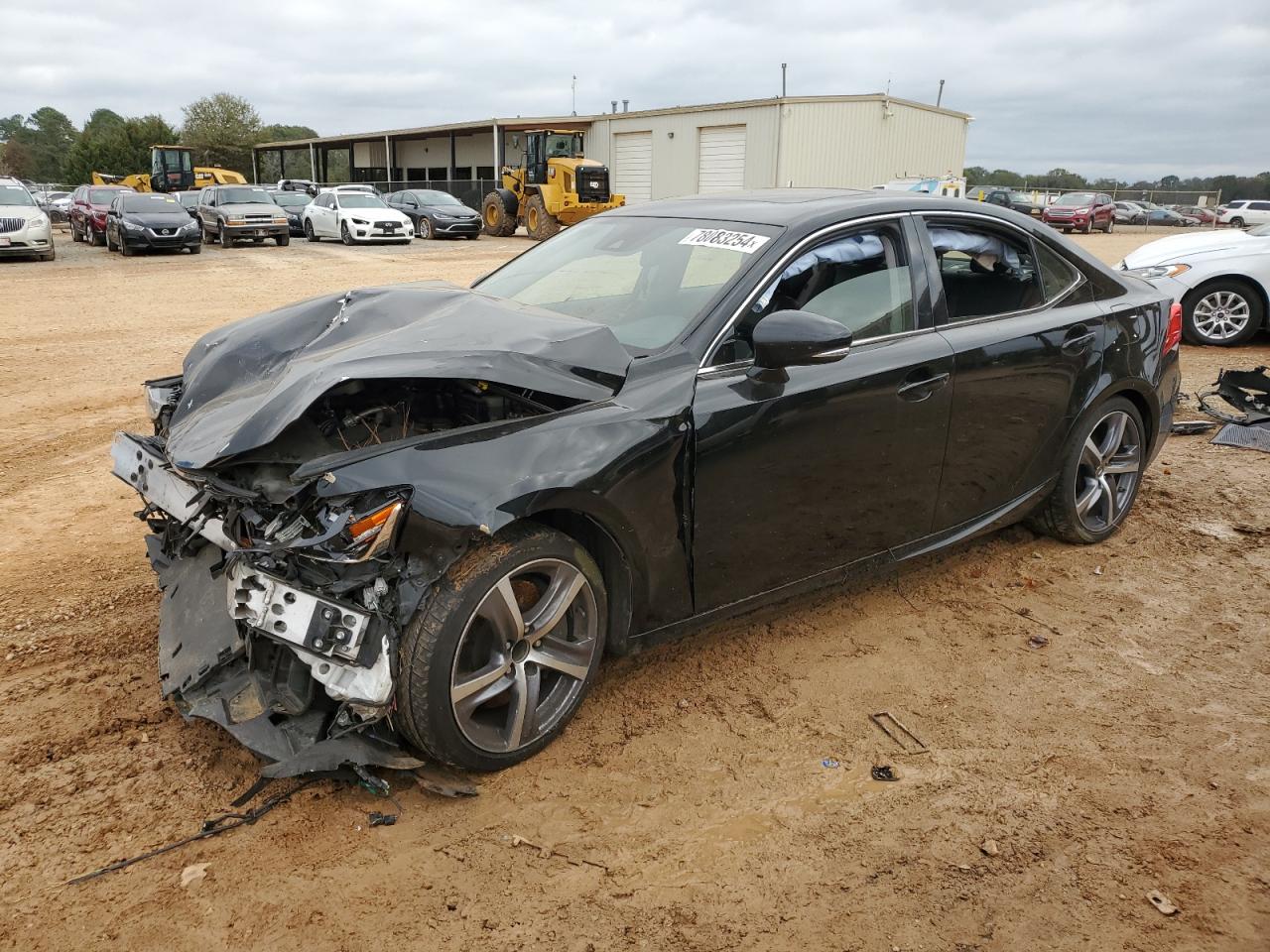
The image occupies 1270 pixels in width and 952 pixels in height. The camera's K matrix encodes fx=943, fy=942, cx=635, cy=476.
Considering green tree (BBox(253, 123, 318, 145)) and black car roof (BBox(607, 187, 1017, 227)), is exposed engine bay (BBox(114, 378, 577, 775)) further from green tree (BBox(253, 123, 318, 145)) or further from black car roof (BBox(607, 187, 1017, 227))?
green tree (BBox(253, 123, 318, 145))

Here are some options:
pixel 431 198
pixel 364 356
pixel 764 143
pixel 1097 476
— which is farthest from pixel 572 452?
pixel 764 143

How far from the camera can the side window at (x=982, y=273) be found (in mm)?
3918

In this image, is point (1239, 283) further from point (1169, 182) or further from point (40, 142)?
point (40, 142)

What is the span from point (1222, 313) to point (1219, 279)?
1.22 ft

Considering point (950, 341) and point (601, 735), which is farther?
point (950, 341)

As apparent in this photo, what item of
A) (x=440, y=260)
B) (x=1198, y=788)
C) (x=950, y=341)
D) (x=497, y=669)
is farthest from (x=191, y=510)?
(x=440, y=260)

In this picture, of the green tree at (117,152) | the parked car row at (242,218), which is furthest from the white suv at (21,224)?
the green tree at (117,152)

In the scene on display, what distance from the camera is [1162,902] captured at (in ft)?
8.11

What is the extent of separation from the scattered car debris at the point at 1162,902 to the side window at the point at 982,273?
2.23 meters

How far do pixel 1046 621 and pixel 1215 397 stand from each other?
16.8ft

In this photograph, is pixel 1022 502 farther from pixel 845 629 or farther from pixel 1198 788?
pixel 1198 788

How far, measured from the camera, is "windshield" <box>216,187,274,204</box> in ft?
81.9

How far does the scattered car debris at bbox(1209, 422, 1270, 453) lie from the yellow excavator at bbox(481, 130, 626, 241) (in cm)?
2046

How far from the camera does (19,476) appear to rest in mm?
5641
